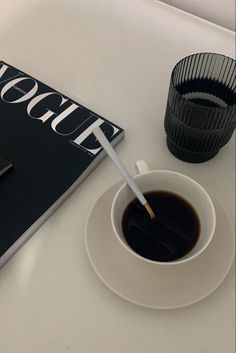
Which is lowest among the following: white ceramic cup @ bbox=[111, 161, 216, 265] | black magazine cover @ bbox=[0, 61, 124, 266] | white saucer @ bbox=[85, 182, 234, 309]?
white saucer @ bbox=[85, 182, 234, 309]

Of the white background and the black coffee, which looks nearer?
the black coffee

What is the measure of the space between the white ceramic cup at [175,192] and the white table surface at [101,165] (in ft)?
0.22

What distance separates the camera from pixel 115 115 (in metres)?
0.56

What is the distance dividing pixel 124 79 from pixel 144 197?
233mm

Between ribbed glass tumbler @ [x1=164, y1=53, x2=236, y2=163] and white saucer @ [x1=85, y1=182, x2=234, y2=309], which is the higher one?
ribbed glass tumbler @ [x1=164, y1=53, x2=236, y2=163]

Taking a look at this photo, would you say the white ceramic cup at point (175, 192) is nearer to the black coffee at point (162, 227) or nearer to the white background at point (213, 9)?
the black coffee at point (162, 227)

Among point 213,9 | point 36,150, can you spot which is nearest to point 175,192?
point 36,150

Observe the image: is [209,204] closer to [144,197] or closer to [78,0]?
[144,197]

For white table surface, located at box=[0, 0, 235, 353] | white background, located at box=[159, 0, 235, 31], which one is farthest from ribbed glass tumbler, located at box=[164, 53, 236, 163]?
white background, located at box=[159, 0, 235, 31]

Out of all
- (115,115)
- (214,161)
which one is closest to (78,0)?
(115,115)

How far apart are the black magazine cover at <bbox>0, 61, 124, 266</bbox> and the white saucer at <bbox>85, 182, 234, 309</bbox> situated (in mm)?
68

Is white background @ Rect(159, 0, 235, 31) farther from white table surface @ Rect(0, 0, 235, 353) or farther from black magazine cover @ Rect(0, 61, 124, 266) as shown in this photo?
black magazine cover @ Rect(0, 61, 124, 266)

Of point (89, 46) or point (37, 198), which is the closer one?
point (37, 198)

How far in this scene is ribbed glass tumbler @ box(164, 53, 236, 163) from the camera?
46 centimetres
